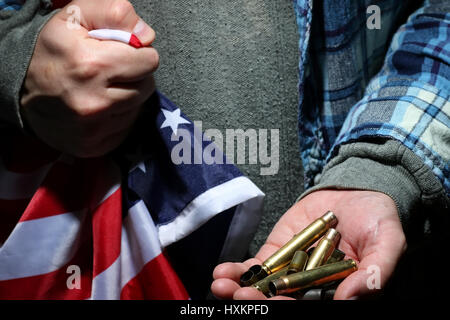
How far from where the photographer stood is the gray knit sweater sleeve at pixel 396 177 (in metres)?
0.90

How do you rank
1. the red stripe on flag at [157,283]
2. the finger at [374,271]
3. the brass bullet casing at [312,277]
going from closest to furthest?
1. the finger at [374,271]
2. the brass bullet casing at [312,277]
3. the red stripe on flag at [157,283]

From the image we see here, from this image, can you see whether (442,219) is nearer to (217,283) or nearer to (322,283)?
(322,283)

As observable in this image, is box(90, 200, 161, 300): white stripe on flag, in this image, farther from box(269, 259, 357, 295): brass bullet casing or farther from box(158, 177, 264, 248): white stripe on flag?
box(269, 259, 357, 295): brass bullet casing

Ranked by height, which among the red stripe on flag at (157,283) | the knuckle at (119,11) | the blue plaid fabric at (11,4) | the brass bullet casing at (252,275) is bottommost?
the red stripe on flag at (157,283)

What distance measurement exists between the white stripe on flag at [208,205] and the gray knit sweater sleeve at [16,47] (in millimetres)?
362

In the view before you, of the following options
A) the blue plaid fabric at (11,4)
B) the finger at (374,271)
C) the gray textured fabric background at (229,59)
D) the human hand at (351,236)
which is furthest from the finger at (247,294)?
the blue plaid fabric at (11,4)

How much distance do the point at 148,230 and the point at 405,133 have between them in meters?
0.55

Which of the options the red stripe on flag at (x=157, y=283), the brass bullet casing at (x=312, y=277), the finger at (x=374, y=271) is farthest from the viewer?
the red stripe on flag at (x=157, y=283)

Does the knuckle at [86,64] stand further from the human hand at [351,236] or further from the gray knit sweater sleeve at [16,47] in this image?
the human hand at [351,236]

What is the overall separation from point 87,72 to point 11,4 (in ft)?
0.89

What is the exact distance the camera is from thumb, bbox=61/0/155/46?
33.0 inches

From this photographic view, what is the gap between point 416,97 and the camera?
0.96 meters

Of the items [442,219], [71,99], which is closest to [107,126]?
[71,99]

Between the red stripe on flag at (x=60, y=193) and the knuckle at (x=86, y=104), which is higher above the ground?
the knuckle at (x=86, y=104)
